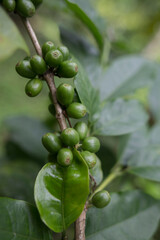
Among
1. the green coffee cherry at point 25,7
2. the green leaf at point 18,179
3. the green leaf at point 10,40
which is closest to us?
the green coffee cherry at point 25,7

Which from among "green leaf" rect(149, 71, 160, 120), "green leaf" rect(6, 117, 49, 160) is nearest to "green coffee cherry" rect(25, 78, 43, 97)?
"green leaf" rect(6, 117, 49, 160)

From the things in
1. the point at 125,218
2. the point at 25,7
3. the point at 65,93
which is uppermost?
the point at 25,7

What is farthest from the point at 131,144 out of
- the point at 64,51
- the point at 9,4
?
the point at 9,4

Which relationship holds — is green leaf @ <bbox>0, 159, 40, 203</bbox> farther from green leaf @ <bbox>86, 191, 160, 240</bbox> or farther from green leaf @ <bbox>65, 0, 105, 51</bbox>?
green leaf @ <bbox>65, 0, 105, 51</bbox>

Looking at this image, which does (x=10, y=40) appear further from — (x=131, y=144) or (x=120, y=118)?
(x=131, y=144)

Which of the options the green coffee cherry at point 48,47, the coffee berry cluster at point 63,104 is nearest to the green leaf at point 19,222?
the coffee berry cluster at point 63,104

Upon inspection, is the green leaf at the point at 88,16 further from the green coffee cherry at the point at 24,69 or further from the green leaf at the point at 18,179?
the green leaf at the point at 18,179
